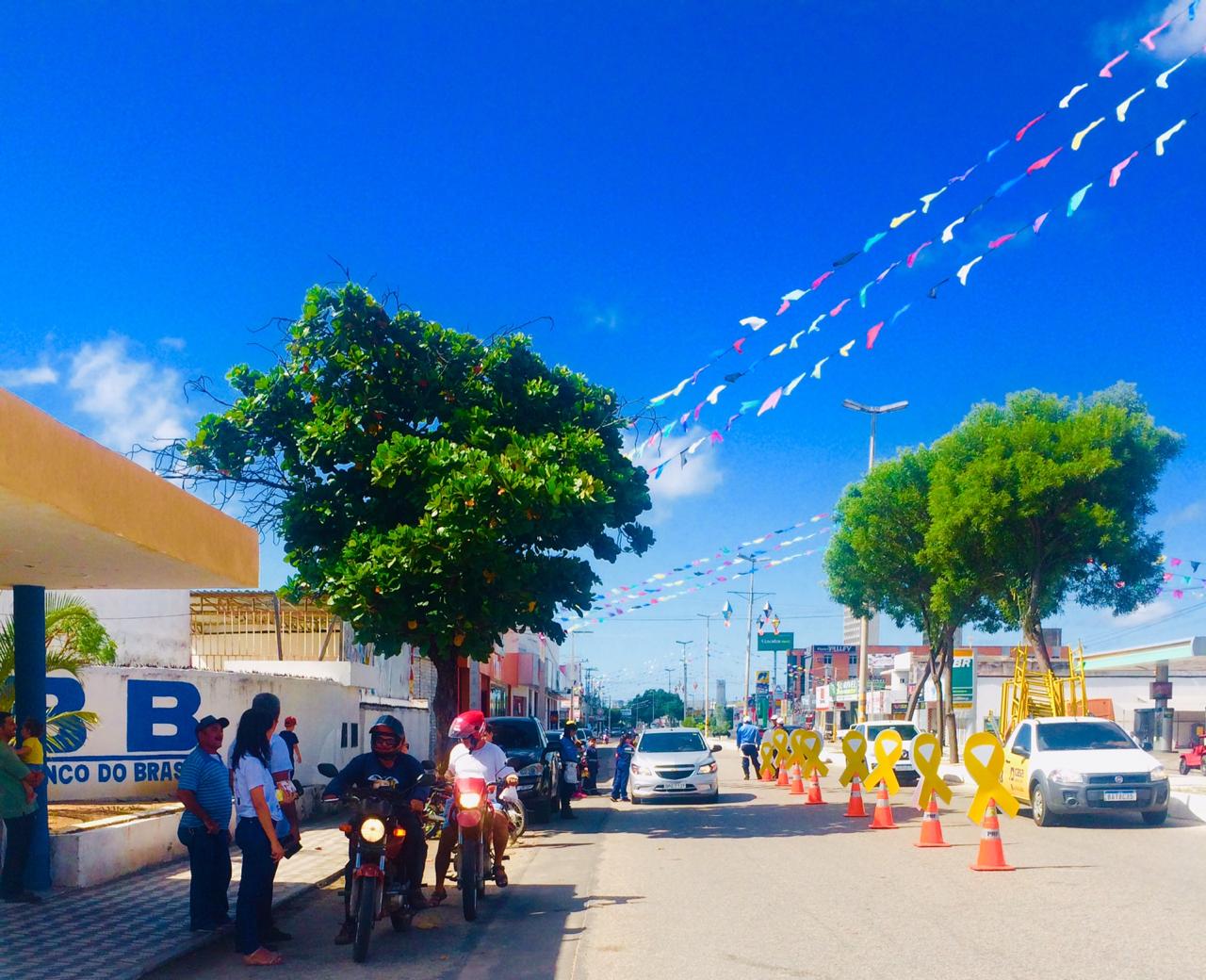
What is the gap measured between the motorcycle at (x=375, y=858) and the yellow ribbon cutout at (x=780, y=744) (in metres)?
20.8

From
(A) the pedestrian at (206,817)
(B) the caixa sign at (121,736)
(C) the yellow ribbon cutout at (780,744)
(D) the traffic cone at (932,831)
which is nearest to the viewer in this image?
(A) the pedestrian at (206,817)

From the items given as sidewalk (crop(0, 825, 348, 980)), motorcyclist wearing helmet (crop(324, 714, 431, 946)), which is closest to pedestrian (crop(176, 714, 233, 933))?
sidewalk (crop(0, 825, 348, 980))

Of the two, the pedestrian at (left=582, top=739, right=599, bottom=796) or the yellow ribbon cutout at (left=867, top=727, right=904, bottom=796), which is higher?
the yellow ribbon cutout at (left=867, top=727, right=904, bottom=796)

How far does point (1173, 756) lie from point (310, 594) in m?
37.4

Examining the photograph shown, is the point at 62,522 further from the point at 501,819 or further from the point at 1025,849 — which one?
the point at 1025,849

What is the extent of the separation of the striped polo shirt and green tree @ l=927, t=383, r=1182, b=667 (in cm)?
2190

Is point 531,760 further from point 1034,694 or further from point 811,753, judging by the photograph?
point 1034,694

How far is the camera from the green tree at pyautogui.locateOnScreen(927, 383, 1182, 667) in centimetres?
2709

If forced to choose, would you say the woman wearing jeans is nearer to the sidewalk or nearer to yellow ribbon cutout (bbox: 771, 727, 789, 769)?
the sidewalk

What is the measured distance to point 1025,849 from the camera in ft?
47.4

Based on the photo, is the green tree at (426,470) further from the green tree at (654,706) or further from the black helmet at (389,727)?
the green tree at (654,706)

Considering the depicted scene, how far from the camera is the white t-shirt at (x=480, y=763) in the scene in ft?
34.7

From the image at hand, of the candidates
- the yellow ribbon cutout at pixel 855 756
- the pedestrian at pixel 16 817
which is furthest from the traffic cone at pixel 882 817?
the pedestrian at pixel 16 817

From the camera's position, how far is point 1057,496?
90.5 ft
